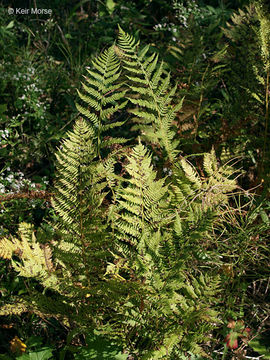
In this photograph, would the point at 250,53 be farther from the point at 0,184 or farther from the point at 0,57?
the point at 0,57

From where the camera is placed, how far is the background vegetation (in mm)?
1519

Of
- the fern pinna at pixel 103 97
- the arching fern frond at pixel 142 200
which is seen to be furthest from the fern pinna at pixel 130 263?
the fern pinna at pixel 103 97

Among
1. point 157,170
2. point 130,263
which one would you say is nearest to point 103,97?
point 157,170

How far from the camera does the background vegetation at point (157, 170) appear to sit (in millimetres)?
1519

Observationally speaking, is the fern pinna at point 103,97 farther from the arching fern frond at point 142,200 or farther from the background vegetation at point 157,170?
the arching fern frond at point 142,200

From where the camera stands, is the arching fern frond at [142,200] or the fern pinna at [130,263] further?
the arching fern frond at [142,200]

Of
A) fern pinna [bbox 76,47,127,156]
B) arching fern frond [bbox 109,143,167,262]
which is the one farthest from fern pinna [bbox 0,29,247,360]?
fern pinna [bbox 76,47,127,156]

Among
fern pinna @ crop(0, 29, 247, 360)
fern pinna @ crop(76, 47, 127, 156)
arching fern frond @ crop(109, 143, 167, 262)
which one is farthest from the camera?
fern pinna @ crop(76, 47, 127, 156)

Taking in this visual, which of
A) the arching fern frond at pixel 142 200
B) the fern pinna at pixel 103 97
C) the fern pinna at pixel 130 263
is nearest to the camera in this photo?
the fern pinna at pixel 130 263

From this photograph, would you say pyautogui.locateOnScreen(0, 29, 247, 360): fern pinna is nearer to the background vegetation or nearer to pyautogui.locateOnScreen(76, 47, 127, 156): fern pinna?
the background vegetation

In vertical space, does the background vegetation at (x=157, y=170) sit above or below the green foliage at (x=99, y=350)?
above

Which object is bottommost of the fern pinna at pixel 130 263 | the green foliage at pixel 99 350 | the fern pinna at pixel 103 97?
the green foliage at pixel 99 350

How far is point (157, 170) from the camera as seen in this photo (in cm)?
205

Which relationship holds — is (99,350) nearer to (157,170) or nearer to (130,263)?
(130,263)
